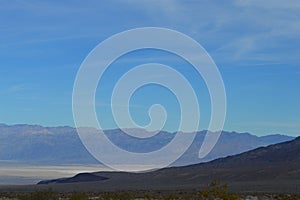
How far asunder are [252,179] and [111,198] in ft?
138

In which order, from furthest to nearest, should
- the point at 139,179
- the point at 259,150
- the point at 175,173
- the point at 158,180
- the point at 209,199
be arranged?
the point at 259,150 → the point at 175,173 → the point at 139,179 → the point at 158,180 → the point at 209,199

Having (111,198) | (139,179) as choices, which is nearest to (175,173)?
(139,179)

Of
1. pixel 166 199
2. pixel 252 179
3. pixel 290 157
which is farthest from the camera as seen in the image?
pixel 290 157

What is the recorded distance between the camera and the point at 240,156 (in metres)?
126

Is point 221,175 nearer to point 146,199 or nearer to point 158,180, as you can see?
point 158,180

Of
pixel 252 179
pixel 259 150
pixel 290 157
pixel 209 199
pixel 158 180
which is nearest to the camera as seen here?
pixel 209 199

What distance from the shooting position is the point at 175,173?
94125 mm

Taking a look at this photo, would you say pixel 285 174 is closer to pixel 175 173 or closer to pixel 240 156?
pixel 175 173

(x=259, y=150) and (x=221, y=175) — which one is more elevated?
(x=259, y=150)

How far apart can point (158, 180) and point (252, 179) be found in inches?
520

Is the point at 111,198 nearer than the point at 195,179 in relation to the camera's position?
Yes

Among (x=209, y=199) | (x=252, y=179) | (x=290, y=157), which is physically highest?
(x=290, y=157)

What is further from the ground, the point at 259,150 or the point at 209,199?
the point at 259,150

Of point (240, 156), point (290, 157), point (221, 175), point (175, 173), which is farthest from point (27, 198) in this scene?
point (240, 156)
